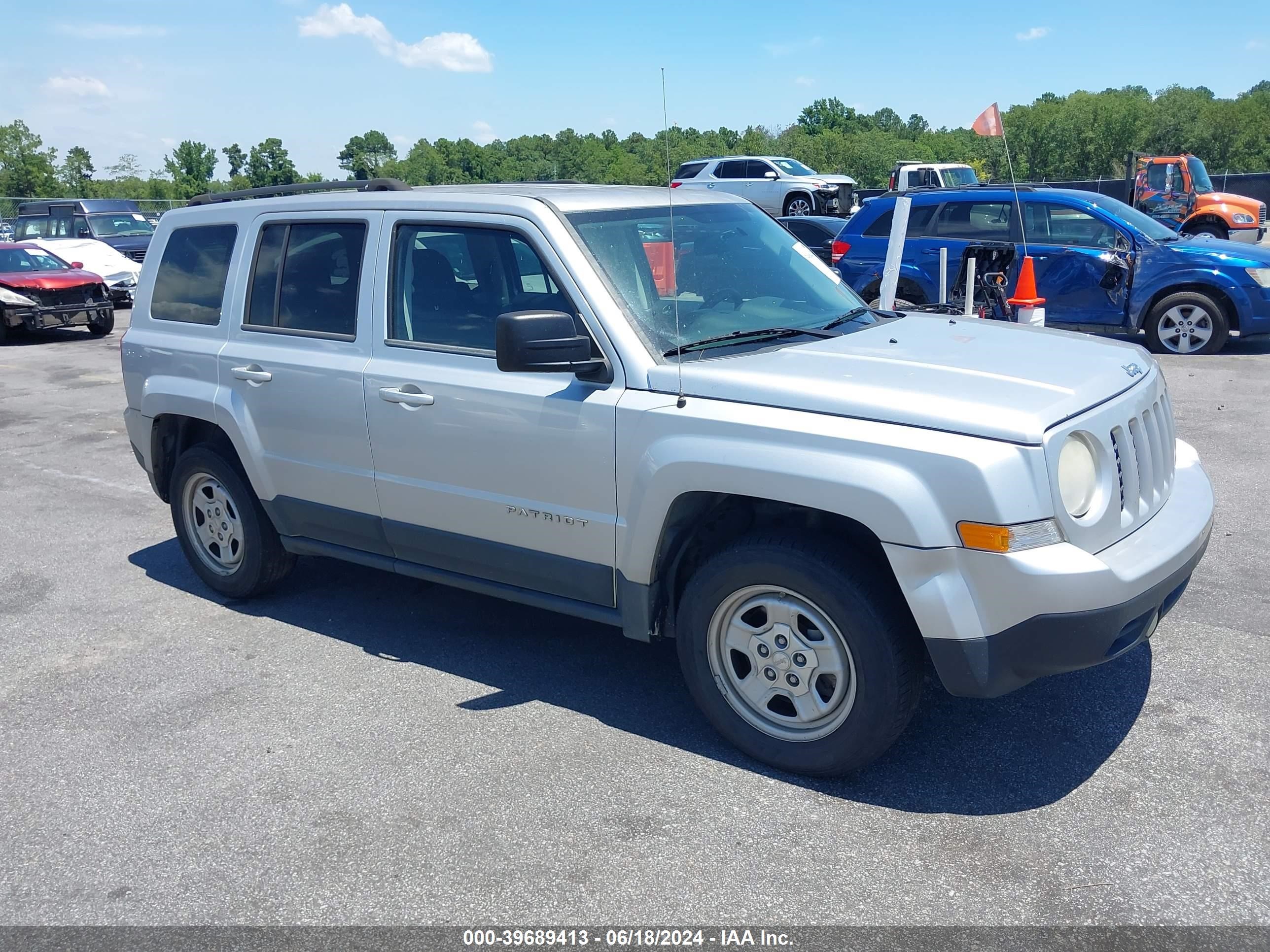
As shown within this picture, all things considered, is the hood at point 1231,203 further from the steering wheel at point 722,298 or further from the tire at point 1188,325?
the steering wheel at point 722,298

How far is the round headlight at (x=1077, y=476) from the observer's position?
3.27 meters

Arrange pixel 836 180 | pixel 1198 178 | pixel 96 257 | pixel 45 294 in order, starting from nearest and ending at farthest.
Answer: pixel 45 294, pixel 96 257, pixel 1198 178, pixel 836 180

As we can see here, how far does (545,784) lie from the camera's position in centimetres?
371

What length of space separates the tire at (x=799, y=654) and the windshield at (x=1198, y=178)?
86.1ft

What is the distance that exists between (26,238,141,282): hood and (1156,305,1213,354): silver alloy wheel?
17282mm

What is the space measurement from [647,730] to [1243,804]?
1.98 metres

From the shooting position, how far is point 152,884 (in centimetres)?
325

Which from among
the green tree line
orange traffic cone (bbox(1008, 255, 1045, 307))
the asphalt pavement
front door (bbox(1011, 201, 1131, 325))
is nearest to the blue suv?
front door (bbox(1011, 201, 1131, 325))

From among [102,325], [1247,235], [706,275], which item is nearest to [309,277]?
[706,275]

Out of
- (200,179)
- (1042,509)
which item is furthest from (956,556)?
(200,179)

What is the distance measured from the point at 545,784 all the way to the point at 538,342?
59.2 inches

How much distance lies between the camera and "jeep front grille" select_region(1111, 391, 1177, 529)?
11.5 feet

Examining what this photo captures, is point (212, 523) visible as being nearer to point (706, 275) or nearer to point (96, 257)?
point (706, 275)

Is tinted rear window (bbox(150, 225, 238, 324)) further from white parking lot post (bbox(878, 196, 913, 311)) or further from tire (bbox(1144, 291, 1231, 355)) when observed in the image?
tire (bbox(1144, 291, 1231, 355))
